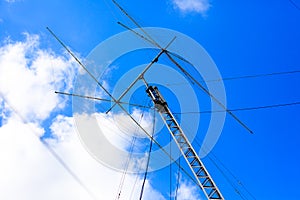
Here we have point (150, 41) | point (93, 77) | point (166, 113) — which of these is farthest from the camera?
point (166, 113)

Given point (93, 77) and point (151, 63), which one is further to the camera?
point (151, 63)

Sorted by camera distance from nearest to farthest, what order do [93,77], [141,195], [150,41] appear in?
[141,195] < [93,77] < [150,41]

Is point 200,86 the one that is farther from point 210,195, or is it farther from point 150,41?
point 210,195

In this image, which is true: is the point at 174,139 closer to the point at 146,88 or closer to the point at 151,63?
the point at 146,88

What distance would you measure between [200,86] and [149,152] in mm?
6142

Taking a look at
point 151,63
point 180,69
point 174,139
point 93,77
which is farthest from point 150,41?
point 174,139

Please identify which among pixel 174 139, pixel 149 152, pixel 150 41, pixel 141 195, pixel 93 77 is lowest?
pixel 141 195

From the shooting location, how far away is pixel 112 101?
68.1 ft

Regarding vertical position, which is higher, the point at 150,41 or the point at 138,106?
the point at 150,41

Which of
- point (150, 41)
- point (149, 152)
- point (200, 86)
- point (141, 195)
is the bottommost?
point (141, 195)

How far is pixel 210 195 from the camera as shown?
18.6 metres

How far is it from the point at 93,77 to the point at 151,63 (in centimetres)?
461

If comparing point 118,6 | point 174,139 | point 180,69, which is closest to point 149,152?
point 174,139

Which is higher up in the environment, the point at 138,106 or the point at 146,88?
the point at 146,88
